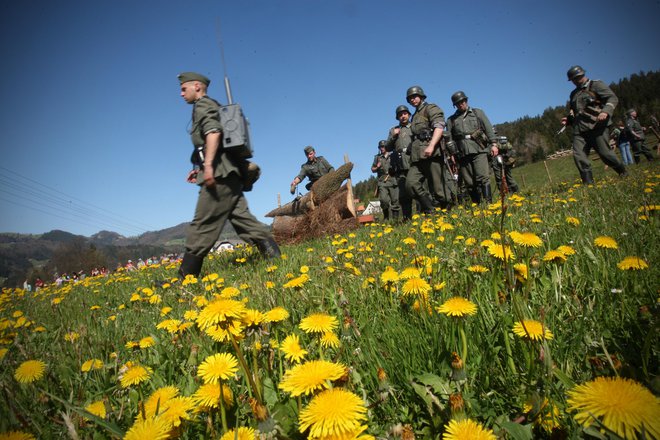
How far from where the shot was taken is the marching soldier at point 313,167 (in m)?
10.4

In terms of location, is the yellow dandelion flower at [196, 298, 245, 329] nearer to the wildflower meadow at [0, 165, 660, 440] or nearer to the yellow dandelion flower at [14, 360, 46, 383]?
the wildflower meadow at [0, 165, 660, 440]

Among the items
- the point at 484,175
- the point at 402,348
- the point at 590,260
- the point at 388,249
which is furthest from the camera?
the point at 484,175

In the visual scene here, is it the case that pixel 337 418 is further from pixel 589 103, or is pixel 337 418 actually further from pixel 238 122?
pixel 589 103

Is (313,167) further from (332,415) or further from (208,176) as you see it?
(332,415)

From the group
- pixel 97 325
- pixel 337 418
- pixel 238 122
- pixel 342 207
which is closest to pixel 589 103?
pixel 342 207

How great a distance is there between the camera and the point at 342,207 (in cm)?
891

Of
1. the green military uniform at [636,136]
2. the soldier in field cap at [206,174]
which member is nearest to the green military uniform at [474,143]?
the soldier in field cap at [206,174]

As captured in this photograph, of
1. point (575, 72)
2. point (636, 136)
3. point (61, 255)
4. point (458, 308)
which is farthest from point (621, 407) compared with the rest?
point (61, 255)

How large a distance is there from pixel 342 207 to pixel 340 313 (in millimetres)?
7249

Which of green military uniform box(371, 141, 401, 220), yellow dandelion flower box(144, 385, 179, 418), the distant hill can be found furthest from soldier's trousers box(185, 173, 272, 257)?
green military uniform box(371, 141, 401, 220)

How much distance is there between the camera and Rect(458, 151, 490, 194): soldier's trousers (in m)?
7.26

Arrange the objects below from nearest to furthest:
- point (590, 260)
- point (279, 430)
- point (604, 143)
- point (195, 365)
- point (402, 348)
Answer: point (279, 430) < point (402, 348) < point (195, 365) < point (590, 260) < point (604, 143)

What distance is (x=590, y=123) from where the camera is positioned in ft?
22.1

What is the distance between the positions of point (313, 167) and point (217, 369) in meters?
9.74
